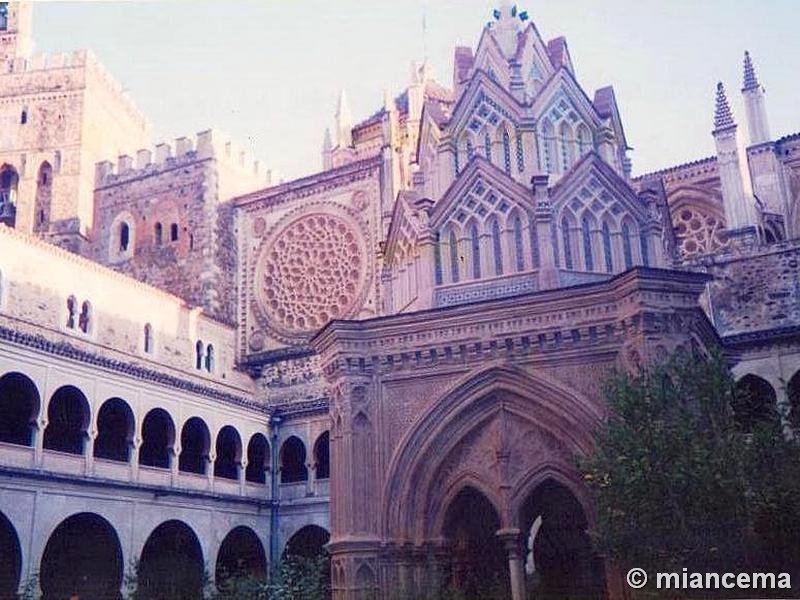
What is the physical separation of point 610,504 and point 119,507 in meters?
16.7

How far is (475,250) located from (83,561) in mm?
16030

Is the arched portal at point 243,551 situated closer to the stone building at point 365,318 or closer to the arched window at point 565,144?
the stone building at point 365,318

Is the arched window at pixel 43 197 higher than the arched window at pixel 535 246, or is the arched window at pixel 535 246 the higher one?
the arched window at pixel 43 197

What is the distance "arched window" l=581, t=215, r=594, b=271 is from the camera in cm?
1452

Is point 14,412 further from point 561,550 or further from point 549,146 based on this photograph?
point 549,146

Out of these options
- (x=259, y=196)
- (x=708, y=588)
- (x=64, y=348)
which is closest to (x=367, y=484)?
(x=708, y=588)

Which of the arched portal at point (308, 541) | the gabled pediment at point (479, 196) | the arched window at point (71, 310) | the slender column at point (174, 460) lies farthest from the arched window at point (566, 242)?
the arched portal at point (308, 541)

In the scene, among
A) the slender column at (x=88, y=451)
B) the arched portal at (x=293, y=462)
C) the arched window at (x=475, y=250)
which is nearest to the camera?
the arched window at (x=475, y=250)

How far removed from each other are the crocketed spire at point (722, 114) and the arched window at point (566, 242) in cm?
1649

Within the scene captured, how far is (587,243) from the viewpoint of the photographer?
1465 centimetres

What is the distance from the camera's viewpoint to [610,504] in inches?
426

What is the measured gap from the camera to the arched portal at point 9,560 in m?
20.8

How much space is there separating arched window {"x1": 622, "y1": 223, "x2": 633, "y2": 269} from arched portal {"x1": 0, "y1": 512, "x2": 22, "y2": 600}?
14.9 metres

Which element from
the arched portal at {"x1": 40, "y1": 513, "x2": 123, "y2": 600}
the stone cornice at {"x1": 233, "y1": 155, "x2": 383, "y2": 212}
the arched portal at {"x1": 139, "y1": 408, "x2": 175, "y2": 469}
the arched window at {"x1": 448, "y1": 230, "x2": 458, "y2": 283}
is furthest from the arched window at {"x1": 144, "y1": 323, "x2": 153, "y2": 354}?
the arched window at {"x1": 448, "y1": 230, "x2": 458, "y2": 283}
